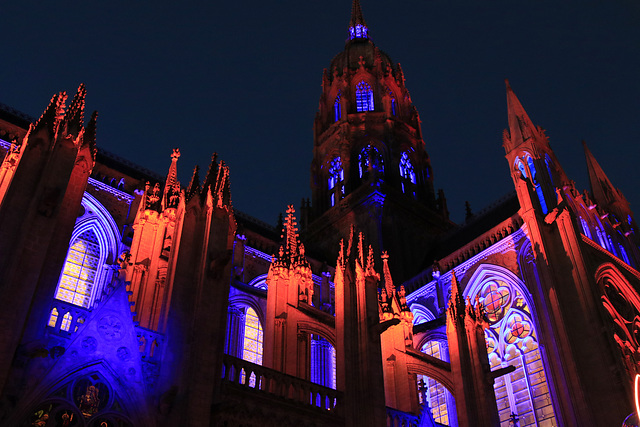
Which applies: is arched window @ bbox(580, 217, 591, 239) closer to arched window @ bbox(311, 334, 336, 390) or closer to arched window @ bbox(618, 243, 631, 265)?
arched window @ bbox(618, 243, 631, 265)

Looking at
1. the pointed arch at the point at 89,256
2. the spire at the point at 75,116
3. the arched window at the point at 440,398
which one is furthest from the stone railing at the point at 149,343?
the arched window at the point at 440,398

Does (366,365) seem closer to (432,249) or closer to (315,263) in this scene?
(315,263)

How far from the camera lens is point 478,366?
16.9 metres

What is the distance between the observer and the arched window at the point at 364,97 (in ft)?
129

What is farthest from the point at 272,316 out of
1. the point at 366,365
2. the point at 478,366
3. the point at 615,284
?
the point at 615,284

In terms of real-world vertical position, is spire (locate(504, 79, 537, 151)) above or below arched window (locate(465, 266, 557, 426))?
above

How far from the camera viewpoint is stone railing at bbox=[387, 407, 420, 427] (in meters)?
14.9

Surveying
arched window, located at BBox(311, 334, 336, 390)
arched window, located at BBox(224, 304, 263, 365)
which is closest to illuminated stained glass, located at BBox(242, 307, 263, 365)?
arched window, located at BBox(224, 304, 263, 365)

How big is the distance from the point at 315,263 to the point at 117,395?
64.5 feet

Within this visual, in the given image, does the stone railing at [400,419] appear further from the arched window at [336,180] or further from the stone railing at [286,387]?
the arched window at [336,180]

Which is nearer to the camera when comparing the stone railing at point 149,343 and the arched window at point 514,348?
the stone railing at point 149,343

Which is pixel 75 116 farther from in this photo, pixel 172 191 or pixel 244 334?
pixel 244 334

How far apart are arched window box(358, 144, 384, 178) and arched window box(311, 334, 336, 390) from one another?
1347 cm

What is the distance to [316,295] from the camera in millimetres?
28062
